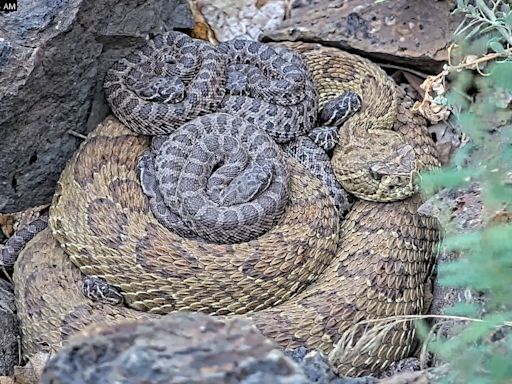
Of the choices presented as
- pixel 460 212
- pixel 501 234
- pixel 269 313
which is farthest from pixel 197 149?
pixel 501 234

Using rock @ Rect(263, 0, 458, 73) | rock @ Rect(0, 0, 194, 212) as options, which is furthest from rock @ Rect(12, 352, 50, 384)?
rock @ Rect(263, 0, 458, 73)

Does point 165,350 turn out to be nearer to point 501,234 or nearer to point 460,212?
point 501,234

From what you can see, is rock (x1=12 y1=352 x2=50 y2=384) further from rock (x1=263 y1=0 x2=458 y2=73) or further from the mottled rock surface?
rock (x1=263 y1=0 x2=458 y2=73)

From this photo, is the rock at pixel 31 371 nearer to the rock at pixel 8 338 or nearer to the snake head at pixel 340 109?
the rock at pixel 8 338

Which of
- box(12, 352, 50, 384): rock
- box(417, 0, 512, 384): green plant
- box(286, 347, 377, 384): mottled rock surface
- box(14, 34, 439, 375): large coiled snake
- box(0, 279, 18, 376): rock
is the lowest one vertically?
box(0, 279, 18, 376): rock

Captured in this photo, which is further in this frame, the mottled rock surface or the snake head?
the snake head

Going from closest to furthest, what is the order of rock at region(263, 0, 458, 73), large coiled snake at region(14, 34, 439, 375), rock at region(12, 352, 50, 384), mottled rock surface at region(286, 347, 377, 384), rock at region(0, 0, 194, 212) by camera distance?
1. mottled rock surface at region(286, 347, 377, 384)
2. rock at region(12, 352, 50, 384)
3. large coiled snake at region(14, 34, 439, 375)
4. rock at region(0, 0, 194, 212)
5. rock at region(263, 0, 458, 73)

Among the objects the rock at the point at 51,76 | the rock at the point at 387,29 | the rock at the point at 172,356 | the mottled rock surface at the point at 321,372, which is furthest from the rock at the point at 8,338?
the rock at the point at 387,29
